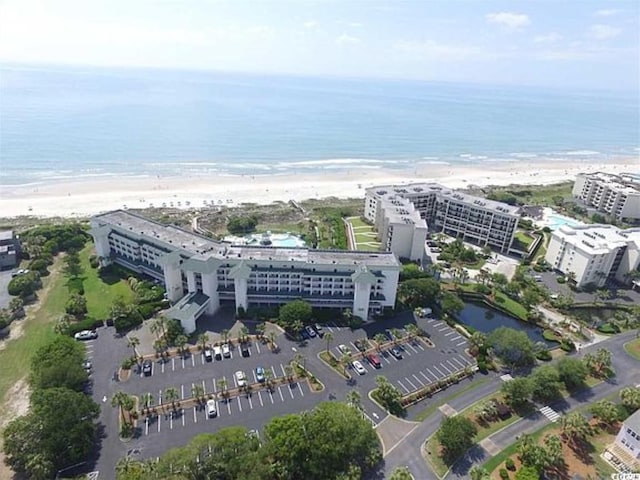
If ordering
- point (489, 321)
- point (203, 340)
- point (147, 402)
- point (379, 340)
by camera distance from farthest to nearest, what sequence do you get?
point (489, 321) < point (379, 340) < point (203, 340) < point (147, 402)

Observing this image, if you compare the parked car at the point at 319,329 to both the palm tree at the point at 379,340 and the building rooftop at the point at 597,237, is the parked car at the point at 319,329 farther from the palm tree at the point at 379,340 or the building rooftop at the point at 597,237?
the building rooftop at the point at 597,237

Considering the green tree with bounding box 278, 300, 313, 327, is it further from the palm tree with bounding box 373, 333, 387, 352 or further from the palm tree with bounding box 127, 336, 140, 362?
the palm tree with bounding box 127, 336, 140, 362

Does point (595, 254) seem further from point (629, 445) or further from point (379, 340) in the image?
point (379, 340)

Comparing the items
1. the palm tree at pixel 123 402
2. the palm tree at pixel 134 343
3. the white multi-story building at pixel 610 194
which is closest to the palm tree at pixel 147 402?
the palm tree at pixel 123 402

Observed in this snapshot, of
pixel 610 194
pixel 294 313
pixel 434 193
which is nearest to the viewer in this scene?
pixel 294 313

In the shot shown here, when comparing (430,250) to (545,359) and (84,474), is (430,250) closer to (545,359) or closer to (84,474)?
(545,359)

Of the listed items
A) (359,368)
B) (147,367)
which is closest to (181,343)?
(147,367)

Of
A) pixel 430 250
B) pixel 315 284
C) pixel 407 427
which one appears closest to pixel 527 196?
pixel 430 250
